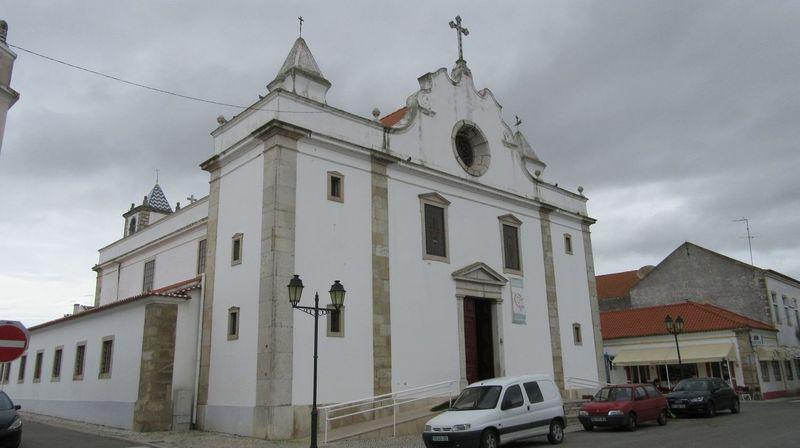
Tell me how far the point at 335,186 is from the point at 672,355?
2225 centimetres

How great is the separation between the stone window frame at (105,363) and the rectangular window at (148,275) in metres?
7.66

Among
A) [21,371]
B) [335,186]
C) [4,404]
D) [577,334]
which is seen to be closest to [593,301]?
[577,334]

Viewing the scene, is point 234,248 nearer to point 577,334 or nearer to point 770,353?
point 577,334

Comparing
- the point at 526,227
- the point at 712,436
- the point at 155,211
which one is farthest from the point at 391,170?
the point at 155,211

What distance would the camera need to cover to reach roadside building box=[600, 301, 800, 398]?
3053 cm

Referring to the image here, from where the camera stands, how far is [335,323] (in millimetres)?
16594

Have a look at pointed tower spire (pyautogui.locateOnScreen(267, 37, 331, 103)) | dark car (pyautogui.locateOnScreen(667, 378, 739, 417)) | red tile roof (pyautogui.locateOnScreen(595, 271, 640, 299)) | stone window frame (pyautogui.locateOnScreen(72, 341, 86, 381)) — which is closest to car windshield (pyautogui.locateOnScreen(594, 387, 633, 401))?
dark car (pyautogui.locateOnScreen(667, 378, 739, 417))

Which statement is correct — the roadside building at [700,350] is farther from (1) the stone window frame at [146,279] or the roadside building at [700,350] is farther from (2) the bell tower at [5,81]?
(2) the bell tower at [5,81]

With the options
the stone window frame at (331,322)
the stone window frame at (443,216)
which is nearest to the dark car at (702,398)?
the stone window frame at (443,216)

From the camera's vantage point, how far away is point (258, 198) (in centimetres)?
1691

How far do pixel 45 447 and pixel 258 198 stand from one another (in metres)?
7.61

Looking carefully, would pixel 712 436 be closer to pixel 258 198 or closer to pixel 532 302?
pixel 532 302

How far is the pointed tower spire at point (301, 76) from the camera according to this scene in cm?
1798

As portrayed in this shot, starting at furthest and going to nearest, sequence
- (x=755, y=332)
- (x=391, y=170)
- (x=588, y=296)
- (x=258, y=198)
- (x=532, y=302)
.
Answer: (x=755, y=332) < (x=588, y=296) < (x=532, y=302) < (x=391, y=170) < (x=258, y=198)
